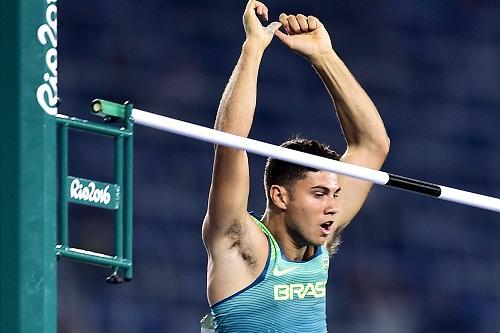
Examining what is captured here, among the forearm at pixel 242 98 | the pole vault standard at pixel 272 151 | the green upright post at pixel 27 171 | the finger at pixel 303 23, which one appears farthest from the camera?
the finger at pixel 303 23

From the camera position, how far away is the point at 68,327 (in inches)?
413

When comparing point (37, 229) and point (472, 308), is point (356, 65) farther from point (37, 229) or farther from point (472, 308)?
point (37, 229)

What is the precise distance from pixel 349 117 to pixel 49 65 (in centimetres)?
239

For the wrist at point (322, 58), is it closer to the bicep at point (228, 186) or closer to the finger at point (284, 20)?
the finger at point (284, 20)

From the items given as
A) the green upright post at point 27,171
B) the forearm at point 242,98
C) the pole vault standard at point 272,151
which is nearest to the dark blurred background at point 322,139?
the forearm at point 242,98

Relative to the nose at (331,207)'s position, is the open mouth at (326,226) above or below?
below

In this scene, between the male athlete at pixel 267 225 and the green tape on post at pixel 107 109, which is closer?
the green tape on post at pixel 107 109

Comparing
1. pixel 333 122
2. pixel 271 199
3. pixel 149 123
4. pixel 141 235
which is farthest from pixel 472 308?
pixel 149 123

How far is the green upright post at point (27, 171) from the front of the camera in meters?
4.43

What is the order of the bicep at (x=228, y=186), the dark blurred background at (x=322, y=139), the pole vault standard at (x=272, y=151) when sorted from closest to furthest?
1. the pole vault standard at (x=272, y=151)
2. the bicep at (x=228, y=186)
3. the dark blurred background at (x=322, y=139)

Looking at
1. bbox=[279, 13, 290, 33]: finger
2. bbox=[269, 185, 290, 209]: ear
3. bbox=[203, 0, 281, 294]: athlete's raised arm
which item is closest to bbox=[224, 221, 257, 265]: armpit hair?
bbox=[203, 0, 281, 294]: athlete's raised arm

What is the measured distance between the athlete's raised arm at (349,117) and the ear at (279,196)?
43 centimetres

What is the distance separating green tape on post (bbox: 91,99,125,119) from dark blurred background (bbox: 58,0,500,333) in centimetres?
588

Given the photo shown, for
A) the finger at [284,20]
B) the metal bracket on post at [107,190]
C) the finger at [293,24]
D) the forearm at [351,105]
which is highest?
the finger at [293,24]
